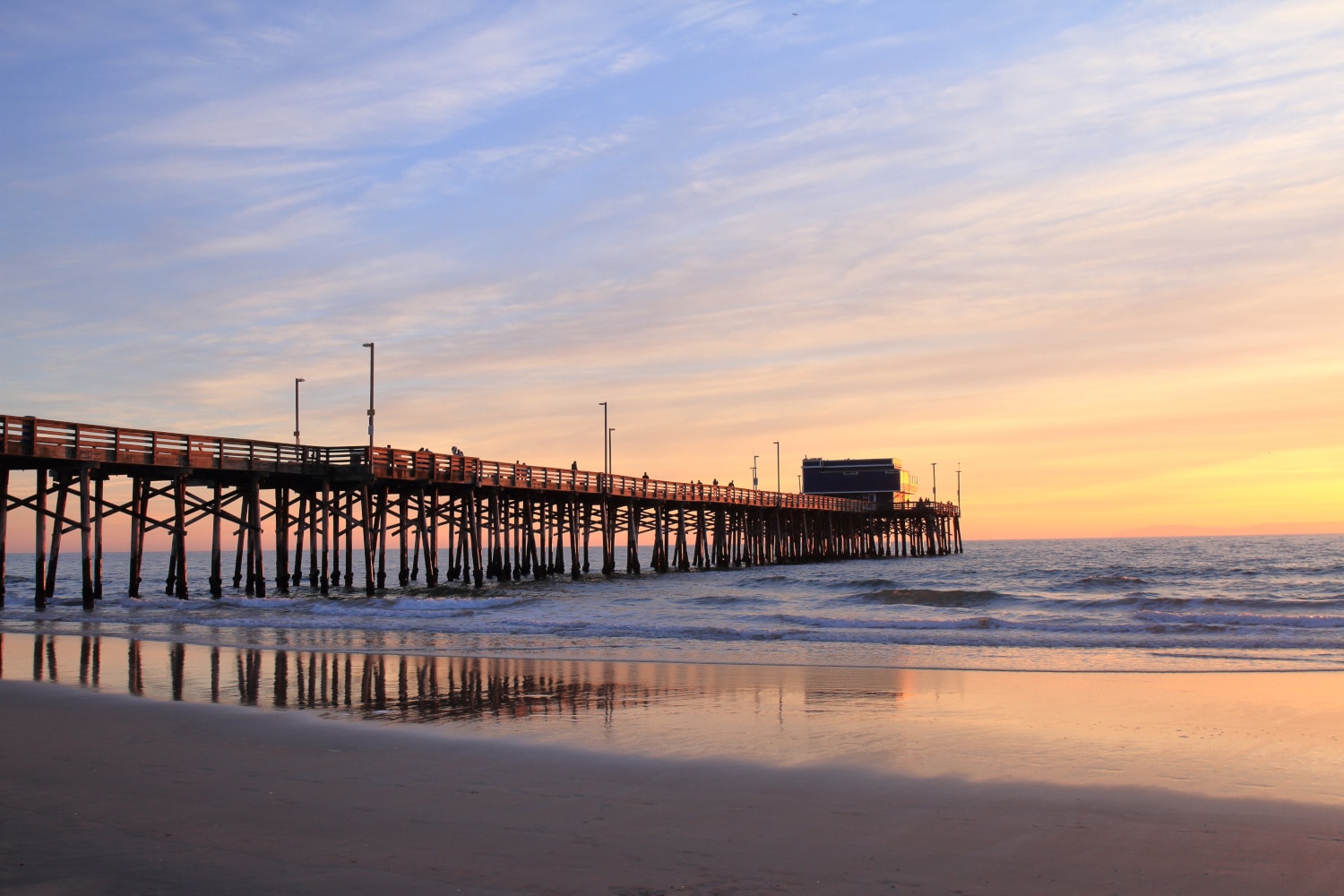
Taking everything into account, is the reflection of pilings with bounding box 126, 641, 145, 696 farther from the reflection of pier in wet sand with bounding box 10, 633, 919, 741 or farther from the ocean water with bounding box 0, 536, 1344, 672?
the ocean water with bounding box 0, 536, 1344, 672

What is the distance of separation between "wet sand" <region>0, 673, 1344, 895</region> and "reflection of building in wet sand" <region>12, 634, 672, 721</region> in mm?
2449

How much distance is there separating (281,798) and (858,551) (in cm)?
8375

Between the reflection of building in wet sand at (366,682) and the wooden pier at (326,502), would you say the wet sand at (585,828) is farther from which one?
the wooden pier at (326,502)

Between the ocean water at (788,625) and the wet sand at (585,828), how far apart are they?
315 inches

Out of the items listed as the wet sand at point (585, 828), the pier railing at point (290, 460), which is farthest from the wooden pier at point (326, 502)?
the wet sand at point (585, 828)

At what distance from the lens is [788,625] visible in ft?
76.3

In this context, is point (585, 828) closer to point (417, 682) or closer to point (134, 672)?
point (417, 682)

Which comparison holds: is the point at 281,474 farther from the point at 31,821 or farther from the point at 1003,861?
the point at 1003,861

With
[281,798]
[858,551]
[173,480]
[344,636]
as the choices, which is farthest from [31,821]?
[858,551]

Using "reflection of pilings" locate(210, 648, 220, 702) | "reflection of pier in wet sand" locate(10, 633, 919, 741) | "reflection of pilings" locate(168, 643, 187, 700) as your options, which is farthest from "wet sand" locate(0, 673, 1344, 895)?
"reflection of pilings" locate(168, 643, 187, 700)

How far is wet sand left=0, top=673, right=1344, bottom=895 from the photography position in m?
5.55

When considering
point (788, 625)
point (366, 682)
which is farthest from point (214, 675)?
point (788, 625)

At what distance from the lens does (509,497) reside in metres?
43.9

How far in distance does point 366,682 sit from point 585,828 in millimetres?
7895
